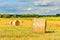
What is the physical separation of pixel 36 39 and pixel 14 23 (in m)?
16.9

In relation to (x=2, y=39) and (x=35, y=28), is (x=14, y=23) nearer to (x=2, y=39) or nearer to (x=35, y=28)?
(x=35, y=28)

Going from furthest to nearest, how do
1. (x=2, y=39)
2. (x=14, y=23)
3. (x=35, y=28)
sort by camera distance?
1. (x=14, y=23)
2. (x=35, y=28)
3. (x=2, y=39)

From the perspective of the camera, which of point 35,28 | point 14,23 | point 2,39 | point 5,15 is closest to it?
point 2,39

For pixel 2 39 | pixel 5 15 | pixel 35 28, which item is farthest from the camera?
pixel 5 15

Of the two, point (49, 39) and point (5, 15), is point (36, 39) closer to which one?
point (49, 39)

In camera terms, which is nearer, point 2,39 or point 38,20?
point 2,39

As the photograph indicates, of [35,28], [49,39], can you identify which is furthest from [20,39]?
[35,28]

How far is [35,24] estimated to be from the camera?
65.0ft

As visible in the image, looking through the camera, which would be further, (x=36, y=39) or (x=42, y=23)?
(x=42, y=23)

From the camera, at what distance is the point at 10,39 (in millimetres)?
14461

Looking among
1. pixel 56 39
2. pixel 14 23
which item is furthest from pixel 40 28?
pixel 14 23

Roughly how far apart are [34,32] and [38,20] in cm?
99

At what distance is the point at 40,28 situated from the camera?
19.7m

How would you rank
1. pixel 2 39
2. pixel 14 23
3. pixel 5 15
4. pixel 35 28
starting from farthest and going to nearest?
A: pixel 5 15 → pixel 14 23 → pixel 35 28 → pixel 2 39
